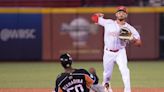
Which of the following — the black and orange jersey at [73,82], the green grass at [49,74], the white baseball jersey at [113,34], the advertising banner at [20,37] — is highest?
the white baseball jersey at [113,34]

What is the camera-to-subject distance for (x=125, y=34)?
998 centimetres

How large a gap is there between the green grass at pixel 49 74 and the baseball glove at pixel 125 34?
2.95 meters

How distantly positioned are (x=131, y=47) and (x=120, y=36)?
28.9 feet

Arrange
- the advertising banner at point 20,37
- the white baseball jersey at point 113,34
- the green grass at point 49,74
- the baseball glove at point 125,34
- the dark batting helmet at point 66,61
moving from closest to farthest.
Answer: the dark batting helmet at point 66,61
the baseball glove at point 125,34
the white baseball jersey at point 113,34
the green grass at point 49,74
the advertising banner at point 20,37

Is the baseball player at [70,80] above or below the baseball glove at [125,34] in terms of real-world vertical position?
below

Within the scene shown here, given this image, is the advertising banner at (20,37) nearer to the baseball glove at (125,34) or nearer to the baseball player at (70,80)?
the baseball glove at (125,34)

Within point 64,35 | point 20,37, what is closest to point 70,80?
point 20,37

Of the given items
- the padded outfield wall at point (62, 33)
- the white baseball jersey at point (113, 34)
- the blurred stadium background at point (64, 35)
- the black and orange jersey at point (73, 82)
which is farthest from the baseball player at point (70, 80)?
the padded outfield wall at point (62, 33)

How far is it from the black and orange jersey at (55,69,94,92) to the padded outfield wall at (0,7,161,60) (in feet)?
39.9

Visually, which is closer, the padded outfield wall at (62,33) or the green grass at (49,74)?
the green grass at (49,74)

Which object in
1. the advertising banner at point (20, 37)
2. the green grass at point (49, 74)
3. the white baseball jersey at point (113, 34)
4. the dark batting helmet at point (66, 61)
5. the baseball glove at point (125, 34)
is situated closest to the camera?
the dark batting helmet at point (66, 61)

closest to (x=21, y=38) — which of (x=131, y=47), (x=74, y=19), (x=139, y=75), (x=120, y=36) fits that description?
(x=74, y=19)

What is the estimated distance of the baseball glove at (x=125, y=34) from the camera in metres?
9.97

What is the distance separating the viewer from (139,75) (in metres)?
15.0
